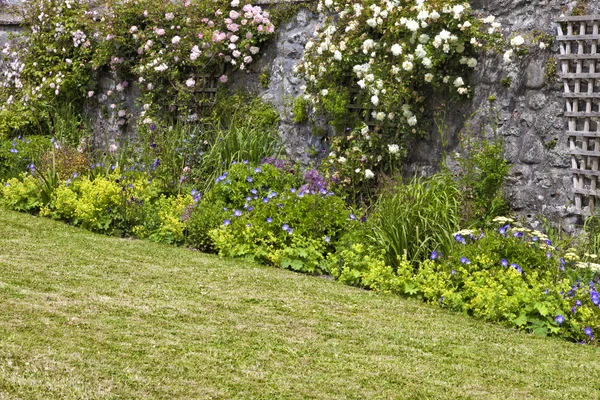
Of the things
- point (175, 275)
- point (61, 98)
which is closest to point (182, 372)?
point (175, 275)

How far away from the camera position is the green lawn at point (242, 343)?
13.2ft

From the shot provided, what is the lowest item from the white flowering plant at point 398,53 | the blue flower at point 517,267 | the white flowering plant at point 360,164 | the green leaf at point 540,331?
the green leaf at point 540,331

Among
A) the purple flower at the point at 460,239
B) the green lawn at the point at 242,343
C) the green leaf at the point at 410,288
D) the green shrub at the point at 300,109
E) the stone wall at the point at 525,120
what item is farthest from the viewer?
the green shrub at the point at 300,109

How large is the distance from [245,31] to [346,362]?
541 centimetres

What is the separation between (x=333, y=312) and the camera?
541 centimetres

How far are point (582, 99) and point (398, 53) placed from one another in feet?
5.35

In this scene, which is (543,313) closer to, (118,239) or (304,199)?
(304,199)

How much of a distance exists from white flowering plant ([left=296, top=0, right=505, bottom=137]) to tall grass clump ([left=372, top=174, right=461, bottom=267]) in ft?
2.68

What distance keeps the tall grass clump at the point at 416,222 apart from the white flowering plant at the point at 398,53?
2.68 feet

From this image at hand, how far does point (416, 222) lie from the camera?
650cm

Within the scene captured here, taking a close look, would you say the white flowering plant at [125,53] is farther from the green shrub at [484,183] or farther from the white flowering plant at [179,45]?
the green shrub at [484,183]

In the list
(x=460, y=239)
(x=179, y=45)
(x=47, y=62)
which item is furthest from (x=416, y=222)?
(x=47, y=62)

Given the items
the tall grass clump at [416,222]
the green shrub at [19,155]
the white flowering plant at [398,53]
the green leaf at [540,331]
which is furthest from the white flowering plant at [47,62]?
the green leaf at [540,331]

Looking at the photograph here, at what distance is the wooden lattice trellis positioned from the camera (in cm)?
632
